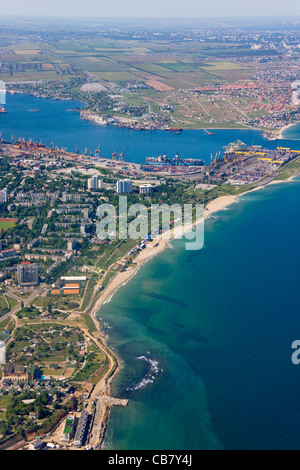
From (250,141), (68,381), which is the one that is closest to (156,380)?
(68,381)

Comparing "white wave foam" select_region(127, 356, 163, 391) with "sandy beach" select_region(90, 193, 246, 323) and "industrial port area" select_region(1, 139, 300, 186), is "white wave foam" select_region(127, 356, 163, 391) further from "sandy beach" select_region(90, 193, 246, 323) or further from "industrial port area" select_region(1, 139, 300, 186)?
"industrial port area" select_region(1, 139, 300, 186)

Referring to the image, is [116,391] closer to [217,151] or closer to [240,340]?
[240,340]

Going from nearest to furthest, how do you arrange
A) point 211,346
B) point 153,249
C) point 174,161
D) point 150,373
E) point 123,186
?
point 150,373
point 211,346
point 153,249
point 123,186
point 174,161

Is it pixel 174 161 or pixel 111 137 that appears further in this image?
pixel 111 137

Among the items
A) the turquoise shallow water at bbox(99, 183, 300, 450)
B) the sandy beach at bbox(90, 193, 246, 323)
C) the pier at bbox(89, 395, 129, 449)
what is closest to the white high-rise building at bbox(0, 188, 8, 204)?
the sandy beach at bbox(90, 193, 246, 323)

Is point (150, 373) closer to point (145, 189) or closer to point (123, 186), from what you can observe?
point (123, 186)

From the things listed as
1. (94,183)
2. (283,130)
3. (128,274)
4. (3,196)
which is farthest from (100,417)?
(283,130)
